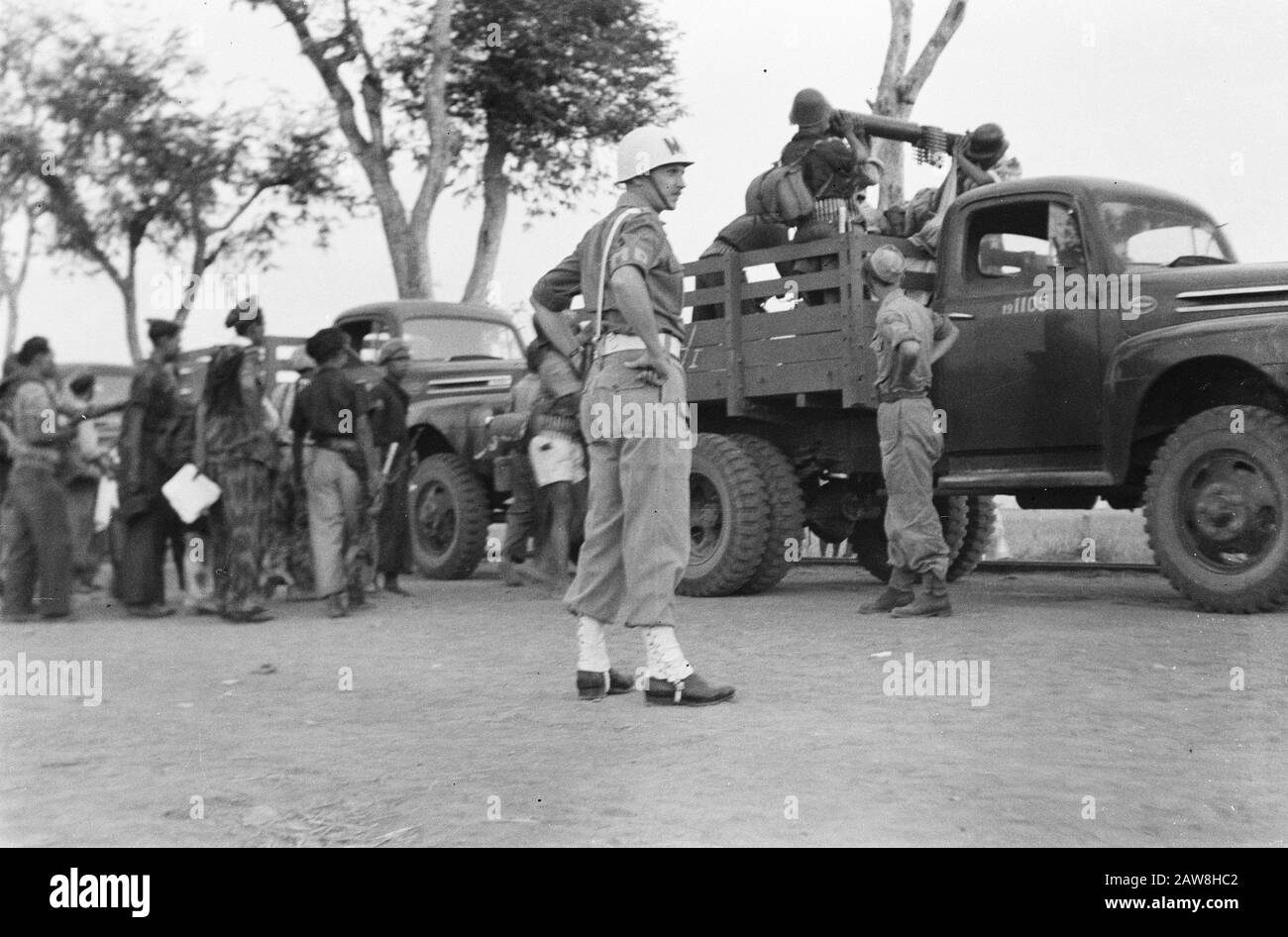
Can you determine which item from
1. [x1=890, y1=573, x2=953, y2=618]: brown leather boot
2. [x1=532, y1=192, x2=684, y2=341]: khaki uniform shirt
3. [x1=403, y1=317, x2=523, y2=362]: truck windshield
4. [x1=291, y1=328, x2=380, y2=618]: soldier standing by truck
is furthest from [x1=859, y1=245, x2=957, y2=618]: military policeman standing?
[x1=403, y1=317, x2=523, y2=362]: truck windshield

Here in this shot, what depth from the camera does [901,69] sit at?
1855 cm

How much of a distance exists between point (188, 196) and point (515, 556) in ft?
46.1

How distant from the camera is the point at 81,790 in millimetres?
5145

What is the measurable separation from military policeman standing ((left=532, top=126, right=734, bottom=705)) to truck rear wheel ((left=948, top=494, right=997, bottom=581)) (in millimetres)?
5898

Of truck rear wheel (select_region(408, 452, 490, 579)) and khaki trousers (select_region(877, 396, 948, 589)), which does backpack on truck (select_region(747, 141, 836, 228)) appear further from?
truck rear wheel (select_region(408, 452, 490, 579))

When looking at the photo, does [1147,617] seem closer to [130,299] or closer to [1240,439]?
[1240,439]

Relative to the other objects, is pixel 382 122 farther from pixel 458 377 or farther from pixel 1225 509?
pixel 1225 509

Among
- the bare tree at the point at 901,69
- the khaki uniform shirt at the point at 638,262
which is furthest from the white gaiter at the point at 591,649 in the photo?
the bare tree at the point at 901,69

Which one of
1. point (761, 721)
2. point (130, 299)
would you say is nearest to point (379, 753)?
point (761, 721)

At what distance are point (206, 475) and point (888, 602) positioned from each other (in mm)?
4144

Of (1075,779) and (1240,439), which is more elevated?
(1240,439)

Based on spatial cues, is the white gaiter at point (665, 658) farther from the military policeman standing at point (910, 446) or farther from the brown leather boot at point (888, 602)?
the brown leather boot at point (888, 602)

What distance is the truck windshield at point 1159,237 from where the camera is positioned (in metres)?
9.62
